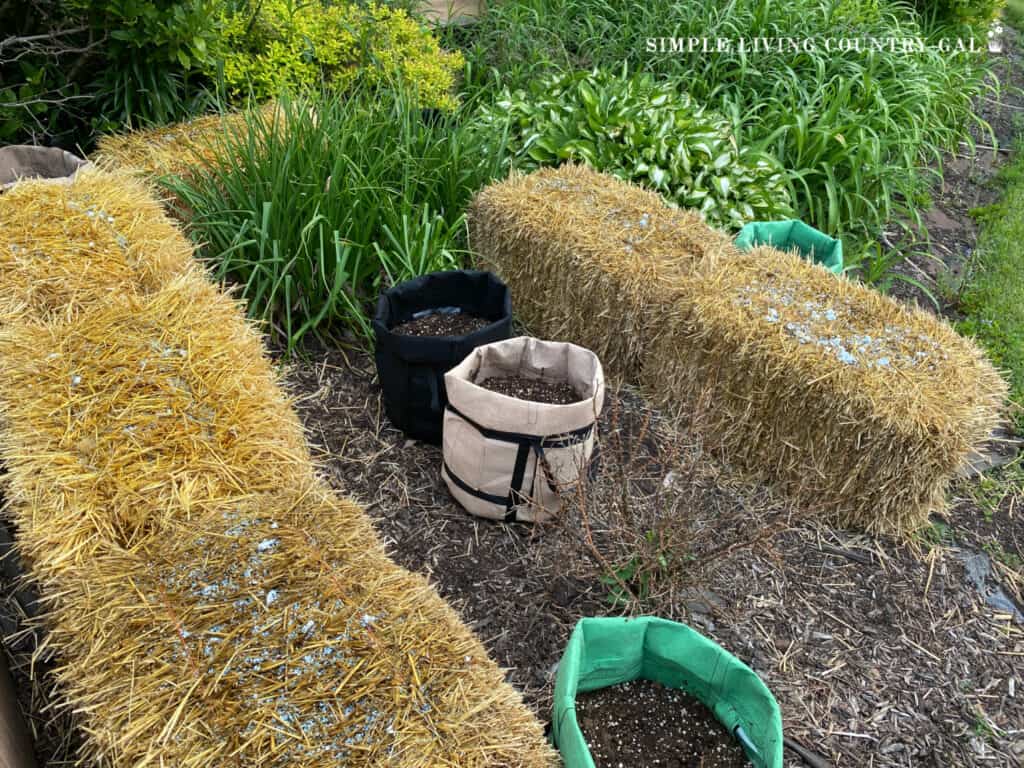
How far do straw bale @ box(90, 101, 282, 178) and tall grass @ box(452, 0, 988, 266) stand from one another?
1702mm

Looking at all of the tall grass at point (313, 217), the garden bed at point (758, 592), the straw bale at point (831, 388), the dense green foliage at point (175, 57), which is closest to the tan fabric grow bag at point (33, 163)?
the dense green foliage at point (175, 57)

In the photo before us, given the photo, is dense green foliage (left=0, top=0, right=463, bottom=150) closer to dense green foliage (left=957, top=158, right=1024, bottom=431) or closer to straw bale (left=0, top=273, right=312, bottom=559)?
straw bale (left=0, top=273, right=312, bottom=559)

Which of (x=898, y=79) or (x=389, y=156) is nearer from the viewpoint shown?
(x=389, y=156)

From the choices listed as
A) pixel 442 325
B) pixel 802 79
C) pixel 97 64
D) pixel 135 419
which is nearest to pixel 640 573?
pixel 442 325

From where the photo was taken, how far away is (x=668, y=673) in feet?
6.09

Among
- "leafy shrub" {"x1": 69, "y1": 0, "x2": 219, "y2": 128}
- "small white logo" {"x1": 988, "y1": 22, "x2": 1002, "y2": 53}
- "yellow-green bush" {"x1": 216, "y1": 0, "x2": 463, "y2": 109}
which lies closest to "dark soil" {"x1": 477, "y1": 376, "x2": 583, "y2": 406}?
"yellow-green bush" {"x1": 216, "y1": 0, "x2": 463, "y2": 109}

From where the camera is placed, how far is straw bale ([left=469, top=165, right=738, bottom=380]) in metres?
2.98

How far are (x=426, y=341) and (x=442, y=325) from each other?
340mm

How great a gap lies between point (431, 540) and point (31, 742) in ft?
3.83

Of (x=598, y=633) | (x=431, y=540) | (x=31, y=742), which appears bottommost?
(x=31, y=742)

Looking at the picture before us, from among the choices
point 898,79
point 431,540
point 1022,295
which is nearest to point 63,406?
point 431,540

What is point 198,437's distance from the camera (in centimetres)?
183

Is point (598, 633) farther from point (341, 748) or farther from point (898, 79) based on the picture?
point (898, 79)

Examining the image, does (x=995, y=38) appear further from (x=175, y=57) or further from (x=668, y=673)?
(x=668, y=673)
